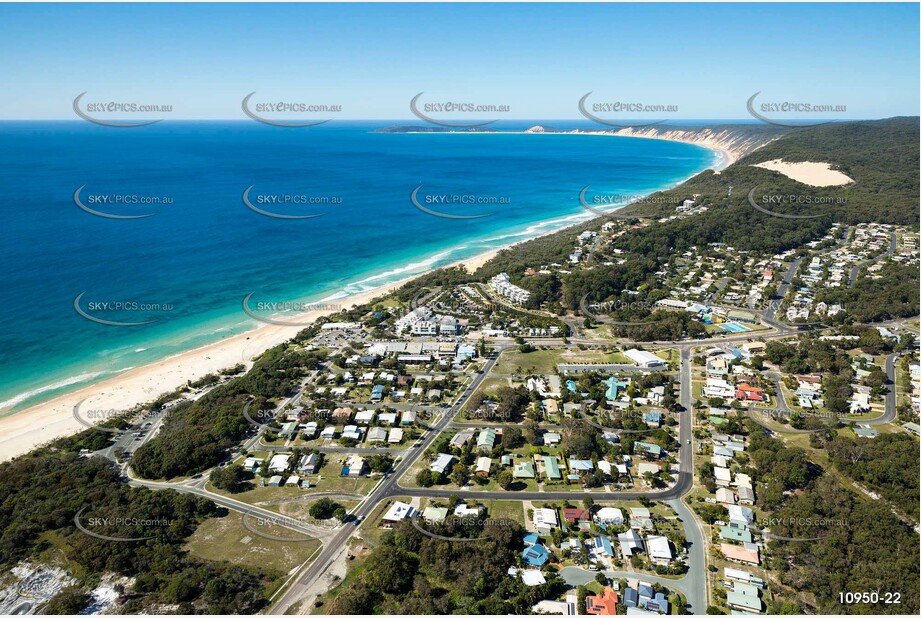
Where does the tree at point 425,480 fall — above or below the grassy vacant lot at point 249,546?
above

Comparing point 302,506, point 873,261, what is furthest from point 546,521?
point 873,261

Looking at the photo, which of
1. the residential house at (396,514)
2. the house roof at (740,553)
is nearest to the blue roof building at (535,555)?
the residential house at (396,514)

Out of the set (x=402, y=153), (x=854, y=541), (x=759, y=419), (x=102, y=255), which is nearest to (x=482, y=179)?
(x=402, y=153)

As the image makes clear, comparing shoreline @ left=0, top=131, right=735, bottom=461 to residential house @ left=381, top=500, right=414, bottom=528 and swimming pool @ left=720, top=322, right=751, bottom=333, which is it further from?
swimming pool @ left=720, top=322, right=751, bottom=333

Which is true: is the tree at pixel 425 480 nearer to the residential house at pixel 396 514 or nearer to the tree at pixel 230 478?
the residential house at pixel 396 514

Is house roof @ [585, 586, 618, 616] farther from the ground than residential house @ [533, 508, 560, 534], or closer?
closer

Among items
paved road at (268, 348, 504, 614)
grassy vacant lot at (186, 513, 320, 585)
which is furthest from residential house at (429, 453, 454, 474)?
grassy vacant lot at (186, 513, 320, 585)

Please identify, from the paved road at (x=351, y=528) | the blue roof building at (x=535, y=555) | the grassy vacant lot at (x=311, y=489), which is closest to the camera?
the paved road at (x=351, y=528)
